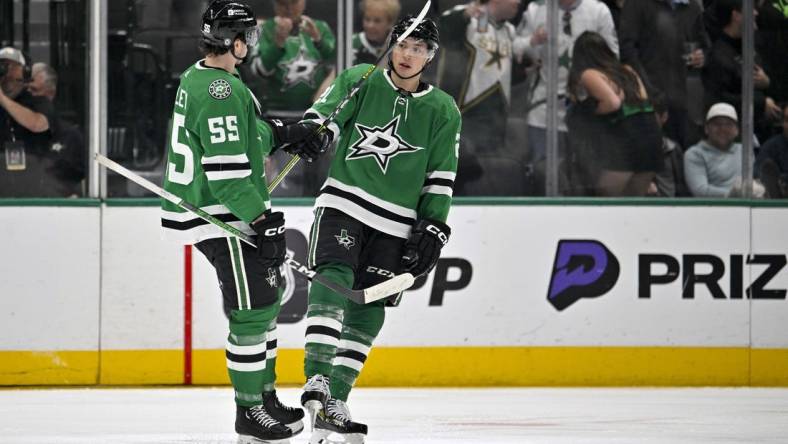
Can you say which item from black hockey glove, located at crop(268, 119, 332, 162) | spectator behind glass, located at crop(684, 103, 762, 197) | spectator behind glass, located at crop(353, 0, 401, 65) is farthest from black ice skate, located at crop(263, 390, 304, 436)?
spectator behind glass, located at crop(684, 103, 762, 197)

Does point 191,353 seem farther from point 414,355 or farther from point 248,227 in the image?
point 248,227

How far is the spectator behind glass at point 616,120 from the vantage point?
6508mm

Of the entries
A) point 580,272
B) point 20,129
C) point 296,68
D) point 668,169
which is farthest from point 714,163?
point 20,129

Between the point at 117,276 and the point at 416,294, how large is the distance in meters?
1.29

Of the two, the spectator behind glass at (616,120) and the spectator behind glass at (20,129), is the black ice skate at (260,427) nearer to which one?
the spectator behind glass at (20,129)

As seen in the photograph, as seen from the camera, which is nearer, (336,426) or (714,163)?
(336,426)

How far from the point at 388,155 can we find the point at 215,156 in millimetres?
665

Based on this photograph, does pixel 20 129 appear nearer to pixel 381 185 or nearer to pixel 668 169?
pixel 381 185

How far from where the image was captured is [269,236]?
159 inches

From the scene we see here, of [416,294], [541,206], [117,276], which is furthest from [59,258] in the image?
[541,206]

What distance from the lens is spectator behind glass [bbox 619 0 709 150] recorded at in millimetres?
6496

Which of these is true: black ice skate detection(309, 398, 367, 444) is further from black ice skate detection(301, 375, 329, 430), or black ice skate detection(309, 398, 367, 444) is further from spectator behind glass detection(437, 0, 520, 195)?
spectator behind glass detection(437, 0, 520, 195)

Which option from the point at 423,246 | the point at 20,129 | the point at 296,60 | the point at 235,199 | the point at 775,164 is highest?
the point at 296,60

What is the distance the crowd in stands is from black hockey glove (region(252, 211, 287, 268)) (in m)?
2.28
